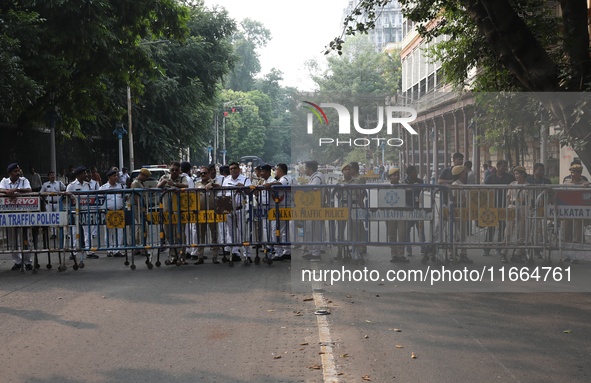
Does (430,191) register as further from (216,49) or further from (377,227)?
(216,49)

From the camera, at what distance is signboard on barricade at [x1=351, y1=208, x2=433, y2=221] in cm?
1317

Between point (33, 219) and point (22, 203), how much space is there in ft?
1.10

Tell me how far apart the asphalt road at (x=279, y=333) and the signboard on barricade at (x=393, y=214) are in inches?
84.4

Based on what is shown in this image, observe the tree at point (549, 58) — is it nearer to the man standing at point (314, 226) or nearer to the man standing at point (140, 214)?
the man standing at point (314, 226)

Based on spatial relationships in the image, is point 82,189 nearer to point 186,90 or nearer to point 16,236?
point 16,236

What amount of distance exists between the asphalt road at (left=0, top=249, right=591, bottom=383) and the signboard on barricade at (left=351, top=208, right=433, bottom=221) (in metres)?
2.14

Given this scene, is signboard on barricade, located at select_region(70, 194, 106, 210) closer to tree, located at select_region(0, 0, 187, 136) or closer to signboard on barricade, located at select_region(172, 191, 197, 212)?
signboard on barricade, located at select_region(172, 191, 197, 212)

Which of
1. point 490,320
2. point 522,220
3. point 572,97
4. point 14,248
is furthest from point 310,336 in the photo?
point 14,248

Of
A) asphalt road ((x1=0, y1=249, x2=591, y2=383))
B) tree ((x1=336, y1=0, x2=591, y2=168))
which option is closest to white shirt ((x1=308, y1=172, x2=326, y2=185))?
asphalt road ((x1=0, y1=249, x2=591, y2=383))

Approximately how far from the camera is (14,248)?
13.7m

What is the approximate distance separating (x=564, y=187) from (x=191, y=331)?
7.50m

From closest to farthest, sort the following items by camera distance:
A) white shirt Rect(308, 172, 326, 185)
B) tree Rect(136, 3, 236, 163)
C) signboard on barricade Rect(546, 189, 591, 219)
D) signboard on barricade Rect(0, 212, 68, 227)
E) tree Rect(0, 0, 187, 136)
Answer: signboard on barricade Rect(546, 189, 591, 219) → white shirt Rect(308, 172, 326, 185) → signboard on barricade Rect(0, 212, 68, 227) → tree Rect(0, 0, 187, 136) → tree Rect(136, 3, 236, 163)

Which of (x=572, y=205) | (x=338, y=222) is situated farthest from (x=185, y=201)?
(x=572, y=205)

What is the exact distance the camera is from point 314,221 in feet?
44.8
